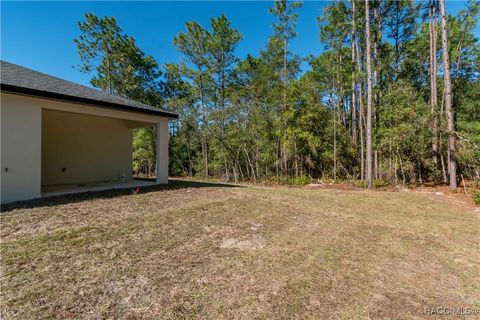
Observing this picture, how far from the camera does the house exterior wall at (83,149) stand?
7.22m

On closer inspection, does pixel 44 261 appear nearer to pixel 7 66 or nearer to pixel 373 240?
pixel 373 240

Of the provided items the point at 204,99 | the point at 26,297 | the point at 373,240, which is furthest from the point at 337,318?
the point at 204,99

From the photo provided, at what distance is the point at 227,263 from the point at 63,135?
26.0ft

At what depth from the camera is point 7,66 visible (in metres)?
5.79

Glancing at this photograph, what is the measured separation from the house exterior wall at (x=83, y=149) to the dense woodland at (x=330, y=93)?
4.84m

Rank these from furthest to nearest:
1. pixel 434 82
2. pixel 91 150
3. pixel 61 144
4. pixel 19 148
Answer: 1. pixel 434 82
2. pixel 91 150
3. pixel 61 144
4. pixel 19 148

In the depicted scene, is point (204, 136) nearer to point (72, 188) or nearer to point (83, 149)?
point (83, 149)

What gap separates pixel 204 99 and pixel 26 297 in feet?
43.5

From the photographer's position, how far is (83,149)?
25.9 ft

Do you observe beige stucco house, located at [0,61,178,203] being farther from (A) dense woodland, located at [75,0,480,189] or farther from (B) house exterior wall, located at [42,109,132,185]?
(A) dense woodland, located at [75,0,480,189]

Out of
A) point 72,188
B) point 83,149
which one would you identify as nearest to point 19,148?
point 72,188

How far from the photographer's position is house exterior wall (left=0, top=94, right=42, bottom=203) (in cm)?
438

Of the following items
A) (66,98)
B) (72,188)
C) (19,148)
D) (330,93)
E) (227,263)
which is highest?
(330,93)

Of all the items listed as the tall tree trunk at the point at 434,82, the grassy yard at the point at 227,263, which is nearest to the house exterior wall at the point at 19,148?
the grassy yard at the point at 227,263
